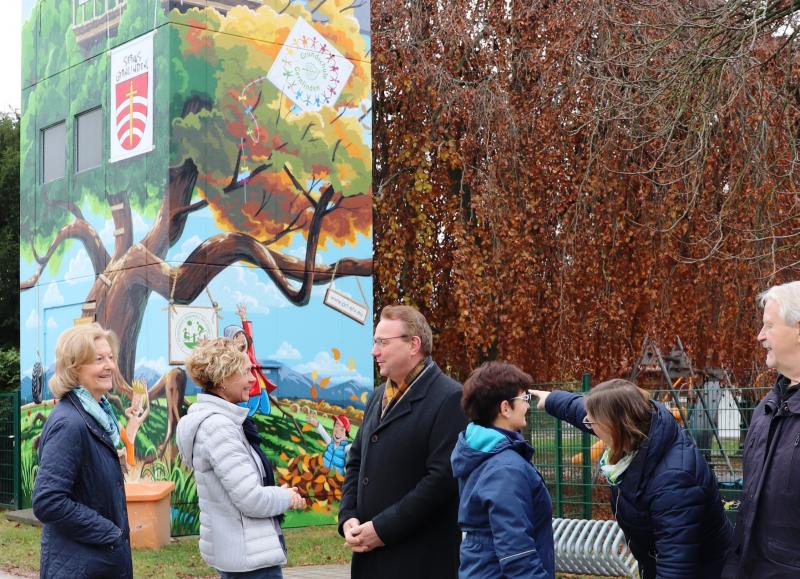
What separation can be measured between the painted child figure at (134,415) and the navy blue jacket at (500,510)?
340 inches

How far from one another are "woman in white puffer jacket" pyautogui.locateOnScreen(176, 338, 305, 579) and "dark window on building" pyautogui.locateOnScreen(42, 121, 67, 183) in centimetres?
1035

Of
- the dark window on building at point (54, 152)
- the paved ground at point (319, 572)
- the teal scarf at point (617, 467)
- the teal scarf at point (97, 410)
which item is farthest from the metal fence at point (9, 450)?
the teal scarf at point (617, 467)

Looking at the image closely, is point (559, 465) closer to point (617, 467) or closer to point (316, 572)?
point (316, 572)

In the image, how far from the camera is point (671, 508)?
3.87 meters

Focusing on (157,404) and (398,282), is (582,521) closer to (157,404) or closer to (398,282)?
(157,404)

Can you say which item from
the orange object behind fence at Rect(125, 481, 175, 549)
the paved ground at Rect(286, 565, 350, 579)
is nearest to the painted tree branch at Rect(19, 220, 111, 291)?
the orange object behind fence at Rect(125, 481, 175, 549)

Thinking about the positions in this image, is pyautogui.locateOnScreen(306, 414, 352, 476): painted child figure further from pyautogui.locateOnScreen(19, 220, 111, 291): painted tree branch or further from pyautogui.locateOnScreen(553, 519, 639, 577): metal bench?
pyautogui.locateOnScreen(553, 519, 639, 577): metal bench

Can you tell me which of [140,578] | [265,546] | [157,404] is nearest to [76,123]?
[157,404]

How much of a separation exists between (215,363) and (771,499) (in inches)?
86.9

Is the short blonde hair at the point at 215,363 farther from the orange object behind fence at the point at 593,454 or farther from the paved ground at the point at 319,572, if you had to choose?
the orange object behind fence at the point at 593,454

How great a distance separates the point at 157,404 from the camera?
1229cm

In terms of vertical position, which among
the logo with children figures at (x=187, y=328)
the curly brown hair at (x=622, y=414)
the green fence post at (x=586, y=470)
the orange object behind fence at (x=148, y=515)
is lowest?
the orange object behind fence at (x=148, y=515)

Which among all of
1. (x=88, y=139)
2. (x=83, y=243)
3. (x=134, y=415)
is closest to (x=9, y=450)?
(x=83, y=243)

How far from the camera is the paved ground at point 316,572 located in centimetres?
1011
